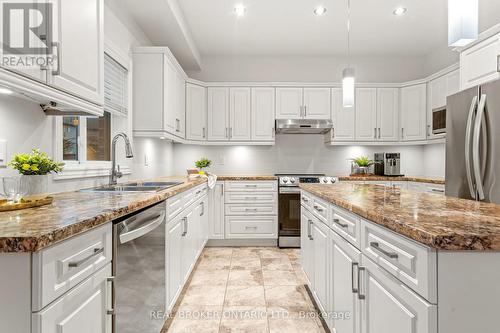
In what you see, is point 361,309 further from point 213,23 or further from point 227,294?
point 213,23

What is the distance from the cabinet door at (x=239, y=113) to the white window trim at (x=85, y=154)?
1.60 metres

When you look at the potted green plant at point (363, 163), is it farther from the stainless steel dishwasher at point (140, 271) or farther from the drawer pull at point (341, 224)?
the stainless steel dishwasher at point (140, 271)

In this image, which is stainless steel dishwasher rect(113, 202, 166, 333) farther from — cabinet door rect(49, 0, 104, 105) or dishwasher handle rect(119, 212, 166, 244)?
cabinet door rect(49, 0, 104, 105)

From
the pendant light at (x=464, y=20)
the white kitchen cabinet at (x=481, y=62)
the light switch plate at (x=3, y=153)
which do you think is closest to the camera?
the pendant light at (x=464, y=20)

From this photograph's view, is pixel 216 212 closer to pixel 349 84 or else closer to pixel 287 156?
pixel 287 156

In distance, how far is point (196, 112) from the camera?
414 centimetres

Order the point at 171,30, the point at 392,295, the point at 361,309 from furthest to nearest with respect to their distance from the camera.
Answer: the point at 171,30 → the point at 361,309 → the point at 392,295

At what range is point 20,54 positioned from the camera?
110cm

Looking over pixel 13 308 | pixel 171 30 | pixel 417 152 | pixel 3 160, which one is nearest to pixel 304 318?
pixel 13 308

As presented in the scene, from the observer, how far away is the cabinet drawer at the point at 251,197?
3.89 metres

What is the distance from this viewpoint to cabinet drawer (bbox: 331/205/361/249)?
129cm

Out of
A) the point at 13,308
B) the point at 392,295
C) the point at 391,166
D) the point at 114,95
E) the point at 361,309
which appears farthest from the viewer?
the point at 391,166

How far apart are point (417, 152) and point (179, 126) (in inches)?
148

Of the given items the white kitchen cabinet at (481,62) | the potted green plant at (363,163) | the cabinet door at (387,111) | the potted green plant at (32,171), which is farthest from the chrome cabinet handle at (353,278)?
the cabinet door at (387,111)
